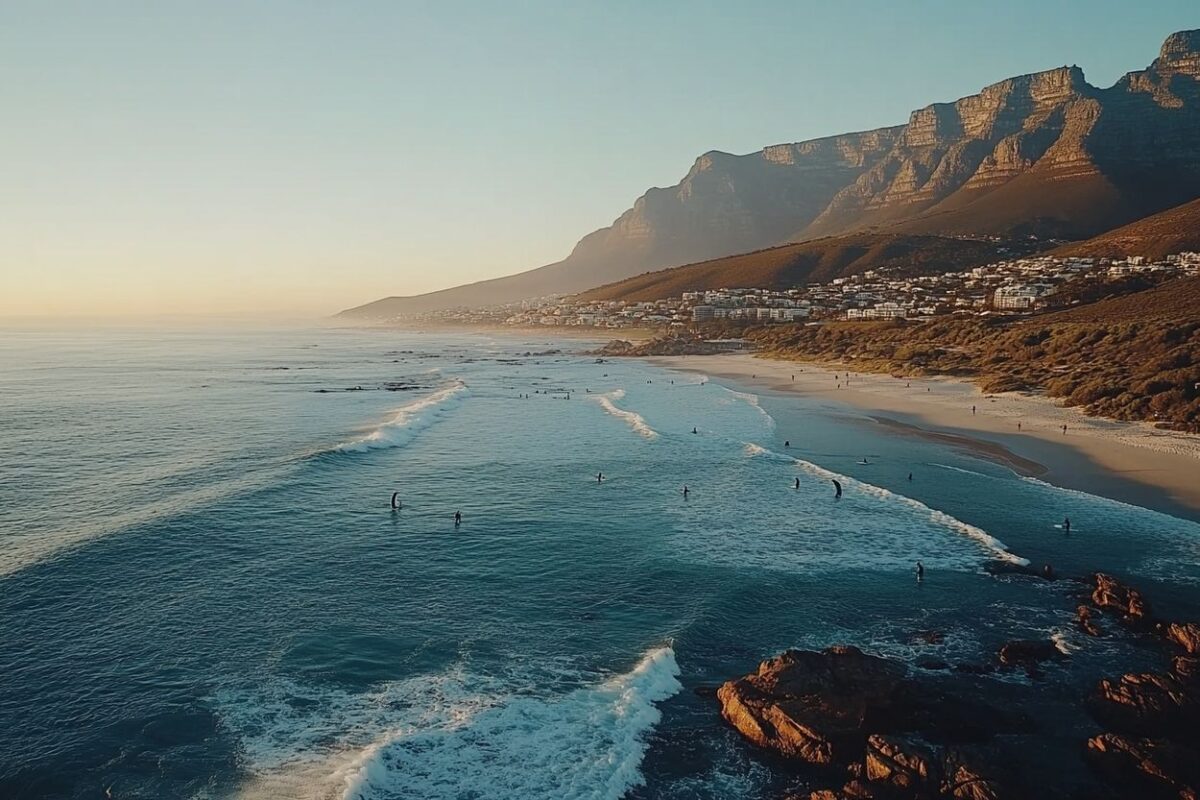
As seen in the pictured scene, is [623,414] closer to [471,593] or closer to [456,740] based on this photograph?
[471,593]

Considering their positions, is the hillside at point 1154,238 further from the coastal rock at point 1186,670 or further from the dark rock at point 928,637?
the dark rock at point 928,637

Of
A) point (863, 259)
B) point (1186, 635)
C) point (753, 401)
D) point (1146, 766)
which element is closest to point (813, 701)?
point (1146, 766)

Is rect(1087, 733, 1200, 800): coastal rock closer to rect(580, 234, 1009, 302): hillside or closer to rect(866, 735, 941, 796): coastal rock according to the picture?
rect(866, 735, 941, 796): coastal rock

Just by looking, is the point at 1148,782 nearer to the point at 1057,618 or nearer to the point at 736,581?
the point at 1057,618

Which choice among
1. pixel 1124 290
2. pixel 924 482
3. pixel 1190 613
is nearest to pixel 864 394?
pixel 924 482

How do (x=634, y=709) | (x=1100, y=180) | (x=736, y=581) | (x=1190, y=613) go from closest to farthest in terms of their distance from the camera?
(x=634, y=709) < (x=1190, y=613) < (x=736, y=581) < (x=1100, y=180)

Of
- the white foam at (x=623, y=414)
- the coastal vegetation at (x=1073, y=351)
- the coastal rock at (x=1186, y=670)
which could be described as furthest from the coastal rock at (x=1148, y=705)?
the coastal vegetation at (x=1073, y=351)

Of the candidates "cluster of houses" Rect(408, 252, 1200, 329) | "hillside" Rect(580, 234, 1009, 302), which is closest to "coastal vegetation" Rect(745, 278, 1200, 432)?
"cluster of houses" Rect(408, 252, 1200, 329)
